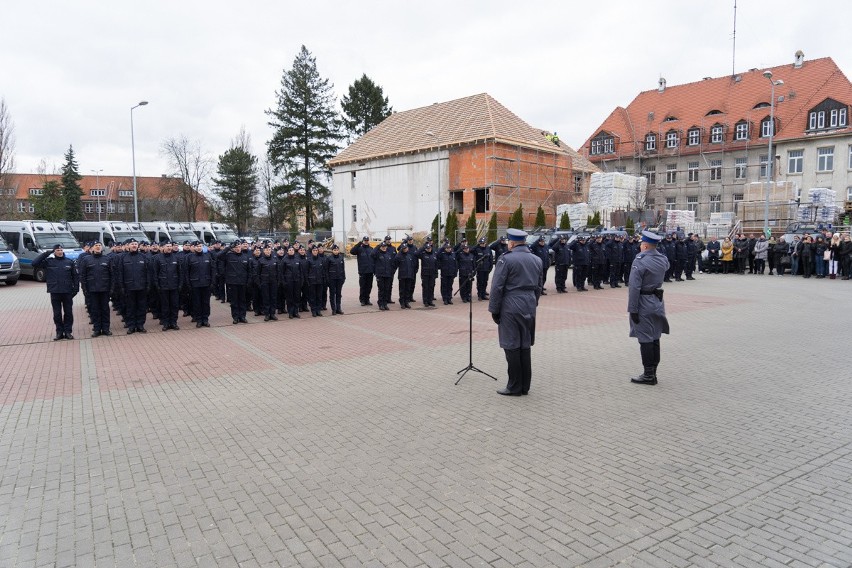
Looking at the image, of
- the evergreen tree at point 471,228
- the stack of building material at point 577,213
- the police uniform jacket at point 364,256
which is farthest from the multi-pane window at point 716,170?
the police uniform jacket at point 364,256

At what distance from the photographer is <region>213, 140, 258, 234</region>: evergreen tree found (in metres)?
60.4

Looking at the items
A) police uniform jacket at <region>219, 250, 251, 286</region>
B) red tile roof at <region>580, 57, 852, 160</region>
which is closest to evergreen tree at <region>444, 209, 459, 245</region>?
red tile roof at <region>580, 57, 852, 160</region>

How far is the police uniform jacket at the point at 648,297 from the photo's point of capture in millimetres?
7371

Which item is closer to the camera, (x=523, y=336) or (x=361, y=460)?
(x=361, y=460)

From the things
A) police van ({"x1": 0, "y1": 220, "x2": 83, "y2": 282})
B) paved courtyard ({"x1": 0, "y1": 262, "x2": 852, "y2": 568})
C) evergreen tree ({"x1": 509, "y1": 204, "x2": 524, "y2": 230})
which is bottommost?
paved courtyard ({"x1": 0, "y1": 262, "x2": 852, "y2": 568})

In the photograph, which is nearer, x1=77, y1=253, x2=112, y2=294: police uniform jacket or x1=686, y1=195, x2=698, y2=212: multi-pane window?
x1=77, y1=253, x2=112, y2=294: police uniform jacket

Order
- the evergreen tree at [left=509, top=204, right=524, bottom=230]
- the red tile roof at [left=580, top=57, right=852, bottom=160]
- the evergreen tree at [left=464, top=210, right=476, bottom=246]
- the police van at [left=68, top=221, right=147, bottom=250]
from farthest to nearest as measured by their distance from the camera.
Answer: the red tile roof at [left=580, top=57, right=852, bottom=160] < the evergreen tree at [left=464, top=210, right=476, bottom=246] < the evergreen tree at [left=509, top=204, right=524, bottom=230] < the police van at [left=68, top=221, right=147, bottom=250]

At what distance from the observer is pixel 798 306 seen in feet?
49.1

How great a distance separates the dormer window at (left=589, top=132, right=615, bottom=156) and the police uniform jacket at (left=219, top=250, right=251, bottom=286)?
51706mm

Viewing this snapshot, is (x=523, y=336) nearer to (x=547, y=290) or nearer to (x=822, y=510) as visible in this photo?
(x=822, y=510)

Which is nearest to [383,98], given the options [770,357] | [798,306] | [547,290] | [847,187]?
[847,187]

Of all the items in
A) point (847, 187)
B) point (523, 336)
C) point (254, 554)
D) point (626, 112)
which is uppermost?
point (626, 112)

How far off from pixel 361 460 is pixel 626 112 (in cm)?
6240

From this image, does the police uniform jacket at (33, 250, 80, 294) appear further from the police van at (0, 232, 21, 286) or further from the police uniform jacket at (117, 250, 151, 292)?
the police van at (0, 232, 21, 286)
